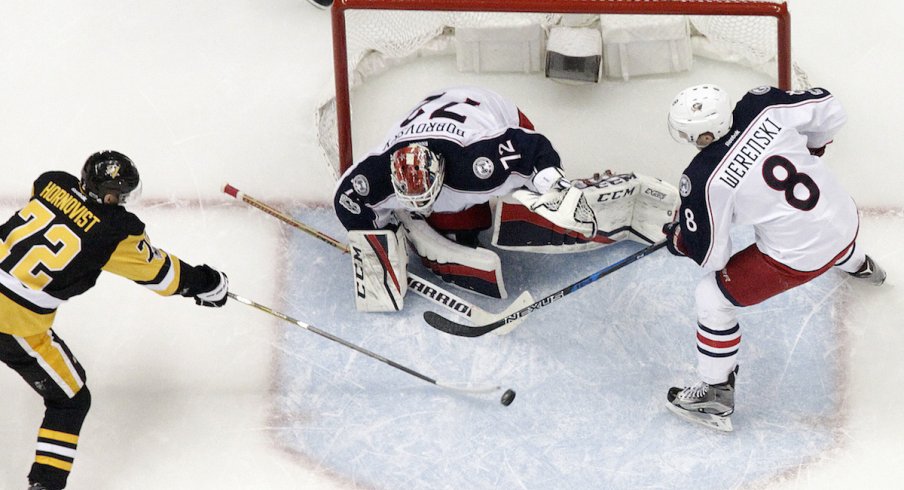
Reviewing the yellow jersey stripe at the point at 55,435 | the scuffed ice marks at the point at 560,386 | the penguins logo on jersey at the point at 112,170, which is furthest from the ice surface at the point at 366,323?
the penguins logo on jersey at the point at 112,170

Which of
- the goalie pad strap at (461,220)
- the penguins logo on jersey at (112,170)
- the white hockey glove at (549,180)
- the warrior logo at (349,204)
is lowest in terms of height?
the goalie pad strap at (461,220)

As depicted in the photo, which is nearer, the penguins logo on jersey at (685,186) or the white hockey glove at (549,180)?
the penguins logo on jersey at (685,186)

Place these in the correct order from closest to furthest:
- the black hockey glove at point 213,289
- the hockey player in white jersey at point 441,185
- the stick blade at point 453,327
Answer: the black hockey glove at point 213,289
the hockey player in white jersey at point 441,185
the stick blade at point 453,327

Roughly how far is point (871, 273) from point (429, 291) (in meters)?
1.43

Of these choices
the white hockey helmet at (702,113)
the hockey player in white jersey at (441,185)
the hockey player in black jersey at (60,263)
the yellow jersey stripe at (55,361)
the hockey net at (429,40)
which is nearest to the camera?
the white hockey helmet at (702,113)

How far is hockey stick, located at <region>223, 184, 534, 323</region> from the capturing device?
12.9ft

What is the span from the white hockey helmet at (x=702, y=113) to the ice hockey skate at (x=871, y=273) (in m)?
0.95

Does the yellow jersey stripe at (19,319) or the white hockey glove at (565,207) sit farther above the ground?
the white hockey glove at (565,207)

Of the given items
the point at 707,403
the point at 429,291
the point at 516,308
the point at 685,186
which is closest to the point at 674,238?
the point at 685,186

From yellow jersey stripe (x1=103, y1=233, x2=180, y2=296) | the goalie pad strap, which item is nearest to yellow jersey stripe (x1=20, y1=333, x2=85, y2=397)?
yellow jersey stripe (x1=103, y1=233, x2=180, y2=296)

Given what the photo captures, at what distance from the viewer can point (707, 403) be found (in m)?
3.64

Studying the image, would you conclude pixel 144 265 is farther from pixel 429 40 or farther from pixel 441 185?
pixel 429 40

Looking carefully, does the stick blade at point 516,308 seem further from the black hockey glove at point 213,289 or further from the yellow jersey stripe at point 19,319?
the yellow jersey stripe at point 19,319

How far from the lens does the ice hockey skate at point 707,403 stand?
3.63 metres
